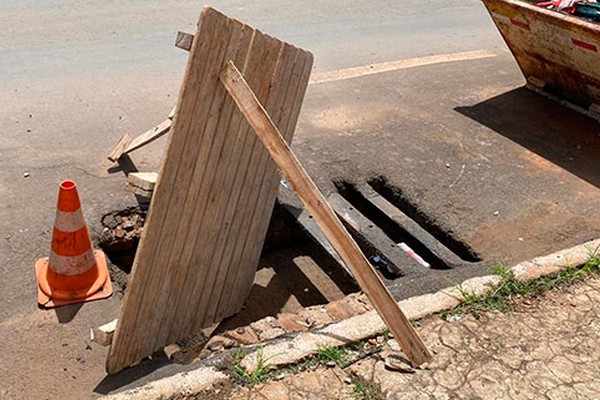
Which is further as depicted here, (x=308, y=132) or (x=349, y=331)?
(x=308, y=132)

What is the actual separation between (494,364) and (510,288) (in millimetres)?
680

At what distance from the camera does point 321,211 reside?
10.9 ft

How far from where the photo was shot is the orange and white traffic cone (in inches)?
152

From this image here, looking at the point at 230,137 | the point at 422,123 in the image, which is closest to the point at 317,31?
the point at 422,123

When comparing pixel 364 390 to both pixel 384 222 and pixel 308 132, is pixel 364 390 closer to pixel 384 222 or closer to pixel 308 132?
pixel 384 222

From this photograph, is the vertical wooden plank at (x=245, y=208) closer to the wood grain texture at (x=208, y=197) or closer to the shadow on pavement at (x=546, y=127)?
the wood grain texture at (x=208, y=197)

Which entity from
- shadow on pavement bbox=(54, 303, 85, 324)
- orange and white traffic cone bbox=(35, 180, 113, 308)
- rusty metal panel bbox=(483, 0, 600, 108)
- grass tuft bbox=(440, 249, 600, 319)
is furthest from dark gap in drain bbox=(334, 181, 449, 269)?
rusty metal panel bbox=(483, 0, 600, 108)

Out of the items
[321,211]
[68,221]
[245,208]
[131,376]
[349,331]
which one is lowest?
[131,376]

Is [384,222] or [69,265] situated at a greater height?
[384,222]

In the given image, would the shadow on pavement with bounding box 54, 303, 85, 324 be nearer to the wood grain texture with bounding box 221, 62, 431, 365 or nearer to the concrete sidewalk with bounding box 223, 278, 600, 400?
the concrete sidewalk with bounding box 223, 278, 600, 400

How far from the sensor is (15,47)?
727cm

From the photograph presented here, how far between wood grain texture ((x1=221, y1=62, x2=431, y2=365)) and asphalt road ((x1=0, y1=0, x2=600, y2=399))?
56.5 inches

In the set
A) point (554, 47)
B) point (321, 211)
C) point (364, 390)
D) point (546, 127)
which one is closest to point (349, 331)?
point (364, 390)

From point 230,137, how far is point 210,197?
1.22ft
